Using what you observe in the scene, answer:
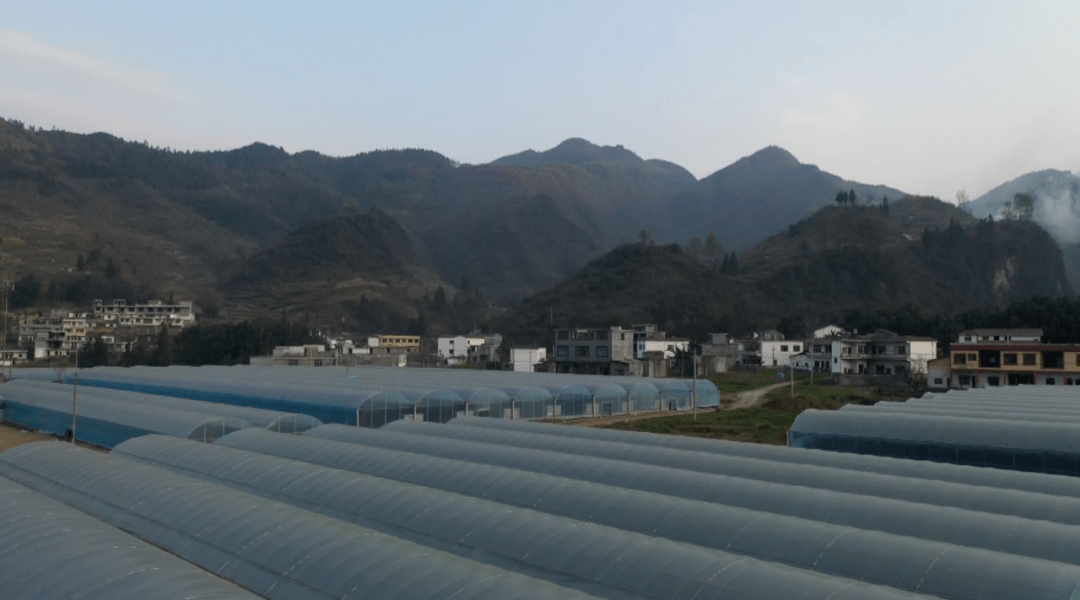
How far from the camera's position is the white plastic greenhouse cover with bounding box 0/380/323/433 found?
33.8 m

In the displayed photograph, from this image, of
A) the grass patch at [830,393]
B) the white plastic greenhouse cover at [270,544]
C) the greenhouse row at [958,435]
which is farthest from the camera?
the grass patch at [830,393]

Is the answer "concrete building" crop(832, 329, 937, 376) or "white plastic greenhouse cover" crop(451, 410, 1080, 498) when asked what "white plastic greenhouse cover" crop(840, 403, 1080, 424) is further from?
"concrete building" crop(832, 329, 937, 376)

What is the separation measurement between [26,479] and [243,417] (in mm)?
11562

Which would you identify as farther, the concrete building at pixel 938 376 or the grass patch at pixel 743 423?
the concrete building at pixel 938 376

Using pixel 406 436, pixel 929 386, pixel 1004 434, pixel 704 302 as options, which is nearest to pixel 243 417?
pixel 406 436

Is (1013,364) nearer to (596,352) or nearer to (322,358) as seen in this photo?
(596,352)

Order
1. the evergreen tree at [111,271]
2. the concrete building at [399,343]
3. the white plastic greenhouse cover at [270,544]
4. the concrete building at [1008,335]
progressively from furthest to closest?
the evergreen tree at [111,271]
the concrete building at [399,343]
the concrete building at [1008,335]
the white plastic greenhouse cover at [270,544]

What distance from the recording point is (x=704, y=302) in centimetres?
13650

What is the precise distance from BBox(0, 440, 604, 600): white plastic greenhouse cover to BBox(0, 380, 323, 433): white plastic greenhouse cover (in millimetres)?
11451

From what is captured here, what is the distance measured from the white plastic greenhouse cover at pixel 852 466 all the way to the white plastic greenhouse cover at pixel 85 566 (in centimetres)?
1471

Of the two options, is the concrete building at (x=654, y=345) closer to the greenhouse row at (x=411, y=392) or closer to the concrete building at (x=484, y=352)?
the concrete building at (x=484, y=352)

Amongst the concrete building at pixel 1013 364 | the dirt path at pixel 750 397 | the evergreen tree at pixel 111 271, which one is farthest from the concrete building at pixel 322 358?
the evergreen tree at pixel 111 271

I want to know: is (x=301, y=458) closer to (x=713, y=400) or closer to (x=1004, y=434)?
(x=1004, y=434)

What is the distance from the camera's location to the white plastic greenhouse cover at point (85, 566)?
447 inches
